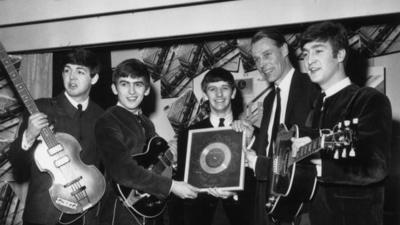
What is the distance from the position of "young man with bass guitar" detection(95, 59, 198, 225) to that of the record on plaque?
147mm

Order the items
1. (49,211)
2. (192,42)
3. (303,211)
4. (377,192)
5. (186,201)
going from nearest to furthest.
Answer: (377,192), (303,211), (49,211), (186,201), (192,42)

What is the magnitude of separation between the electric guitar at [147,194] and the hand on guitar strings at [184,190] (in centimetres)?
16

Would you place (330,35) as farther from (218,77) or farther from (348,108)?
(218,77)

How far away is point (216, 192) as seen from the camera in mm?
3615

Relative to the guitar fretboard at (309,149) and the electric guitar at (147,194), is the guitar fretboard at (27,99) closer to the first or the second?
the electric guitar at (147,194)

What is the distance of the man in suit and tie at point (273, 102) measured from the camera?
3578 mm

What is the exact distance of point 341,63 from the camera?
10.2 ft

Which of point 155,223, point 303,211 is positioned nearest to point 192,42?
point 155,223

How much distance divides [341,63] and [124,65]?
1.90 m

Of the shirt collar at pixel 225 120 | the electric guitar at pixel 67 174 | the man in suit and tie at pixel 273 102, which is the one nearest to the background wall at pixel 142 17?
the man in suit and tie at pixel 273 102

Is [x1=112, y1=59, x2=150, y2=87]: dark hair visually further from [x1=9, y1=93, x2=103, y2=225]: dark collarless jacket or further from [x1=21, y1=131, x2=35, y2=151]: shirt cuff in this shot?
[x1=21, y1=131, x2=35, y2=151]: shirt cuff

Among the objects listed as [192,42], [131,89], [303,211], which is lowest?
[303,211]

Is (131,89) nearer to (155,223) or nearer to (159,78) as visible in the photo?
(155,223)

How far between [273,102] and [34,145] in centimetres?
207
